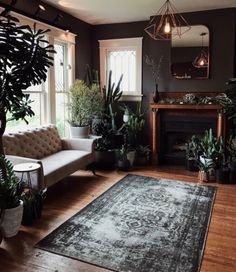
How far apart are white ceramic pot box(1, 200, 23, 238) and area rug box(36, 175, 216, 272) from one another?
312 millimetres

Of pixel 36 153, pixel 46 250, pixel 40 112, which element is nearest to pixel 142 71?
pixel 40 112

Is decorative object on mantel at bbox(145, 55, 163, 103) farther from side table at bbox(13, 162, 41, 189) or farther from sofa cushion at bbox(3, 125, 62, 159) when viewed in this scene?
side table at bbox(13, 162, 41, 189)

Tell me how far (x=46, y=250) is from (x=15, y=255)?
0.85 feet

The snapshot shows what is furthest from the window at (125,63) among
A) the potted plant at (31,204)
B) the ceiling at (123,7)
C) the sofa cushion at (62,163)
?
the potted plant at (31,204)

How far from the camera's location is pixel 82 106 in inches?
197

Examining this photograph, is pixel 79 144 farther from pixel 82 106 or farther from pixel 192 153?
pixel 192 153

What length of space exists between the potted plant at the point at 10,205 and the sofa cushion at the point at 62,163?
24.0 inches

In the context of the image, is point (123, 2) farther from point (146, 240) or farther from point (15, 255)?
point (15, 255)

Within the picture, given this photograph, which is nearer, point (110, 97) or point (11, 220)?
point (11, 220)

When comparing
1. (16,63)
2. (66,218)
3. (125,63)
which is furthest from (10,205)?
(125,63)

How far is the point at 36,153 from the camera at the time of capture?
4055mm

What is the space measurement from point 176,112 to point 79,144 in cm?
196

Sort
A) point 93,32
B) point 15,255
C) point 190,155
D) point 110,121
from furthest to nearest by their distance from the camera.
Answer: point 93,32 < point 110,121 < point 190,155 < point 15,255

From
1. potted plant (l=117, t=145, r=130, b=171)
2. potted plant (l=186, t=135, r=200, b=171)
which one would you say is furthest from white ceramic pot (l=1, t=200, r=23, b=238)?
potted plant (l=186, t=135, r=200, b=171)
